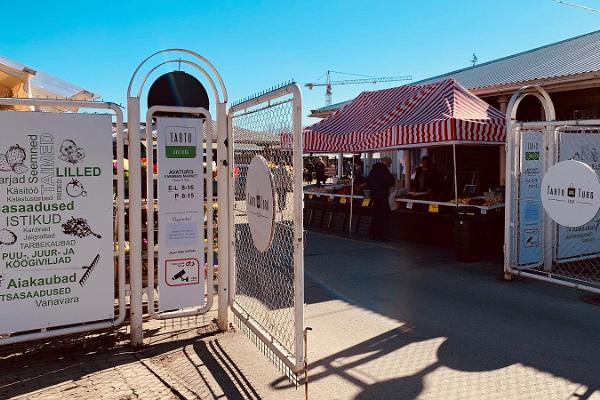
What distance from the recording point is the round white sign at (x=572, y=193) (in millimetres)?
6262

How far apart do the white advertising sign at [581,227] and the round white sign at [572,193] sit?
1390 mm

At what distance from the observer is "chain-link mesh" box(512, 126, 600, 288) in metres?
7.69

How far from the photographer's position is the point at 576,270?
814 cm

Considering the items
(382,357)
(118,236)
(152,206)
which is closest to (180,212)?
(152,206)

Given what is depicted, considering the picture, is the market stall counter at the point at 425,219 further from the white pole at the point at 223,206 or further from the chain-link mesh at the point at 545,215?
the white pole at the point at 223,206

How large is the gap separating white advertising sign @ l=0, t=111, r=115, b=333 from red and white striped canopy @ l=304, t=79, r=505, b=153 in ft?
22.2

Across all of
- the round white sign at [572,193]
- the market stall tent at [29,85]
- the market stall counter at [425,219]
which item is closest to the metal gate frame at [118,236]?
the market stall tent at [29,85]

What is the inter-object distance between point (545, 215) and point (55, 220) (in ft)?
22.6

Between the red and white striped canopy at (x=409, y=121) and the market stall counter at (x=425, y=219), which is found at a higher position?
the red and white striped canopy at (x=409, y=121)

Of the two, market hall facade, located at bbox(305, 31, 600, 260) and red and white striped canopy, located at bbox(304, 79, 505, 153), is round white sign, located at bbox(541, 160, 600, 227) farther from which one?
red and white striped canopy, located at bbox(304, 79, 505, 153)

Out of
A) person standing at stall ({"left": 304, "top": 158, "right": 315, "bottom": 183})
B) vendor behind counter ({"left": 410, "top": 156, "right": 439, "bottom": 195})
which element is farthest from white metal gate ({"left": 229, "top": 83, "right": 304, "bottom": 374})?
person standing at stall ({"left": 304, "top": 158, "right": 315, "bottom": 183})

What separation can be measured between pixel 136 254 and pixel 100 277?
1.23 ft

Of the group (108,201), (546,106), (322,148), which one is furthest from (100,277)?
(322,148)

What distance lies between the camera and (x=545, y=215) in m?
7.98
